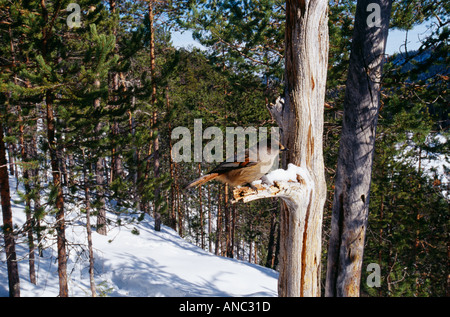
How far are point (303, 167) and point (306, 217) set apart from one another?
40 centimetres

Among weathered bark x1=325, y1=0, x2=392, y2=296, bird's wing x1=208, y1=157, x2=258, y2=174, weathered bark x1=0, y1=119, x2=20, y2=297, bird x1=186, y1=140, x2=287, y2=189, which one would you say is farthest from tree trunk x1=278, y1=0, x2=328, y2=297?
weathered bark x1=0, y1=119, x2=20, y2=297

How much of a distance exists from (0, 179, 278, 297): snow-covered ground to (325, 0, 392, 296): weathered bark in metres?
5.53

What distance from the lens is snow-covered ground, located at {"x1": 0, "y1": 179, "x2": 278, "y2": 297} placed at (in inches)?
349

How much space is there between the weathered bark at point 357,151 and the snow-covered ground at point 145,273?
553 cm

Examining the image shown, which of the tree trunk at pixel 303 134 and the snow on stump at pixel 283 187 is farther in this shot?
the tree trunk at pixel 303 134

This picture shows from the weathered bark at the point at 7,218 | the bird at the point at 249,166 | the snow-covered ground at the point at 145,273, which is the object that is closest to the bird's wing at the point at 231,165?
the bird at the point at 249,166

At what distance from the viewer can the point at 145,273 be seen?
10.0m

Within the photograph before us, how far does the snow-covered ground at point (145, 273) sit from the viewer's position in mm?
8867

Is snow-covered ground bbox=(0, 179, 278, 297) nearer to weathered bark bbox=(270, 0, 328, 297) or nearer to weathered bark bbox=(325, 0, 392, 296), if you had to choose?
weathered bark bbox=(325, 0, 392, 296)

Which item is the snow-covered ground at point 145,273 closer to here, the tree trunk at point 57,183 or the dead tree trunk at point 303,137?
the tree trunk at point 57,183

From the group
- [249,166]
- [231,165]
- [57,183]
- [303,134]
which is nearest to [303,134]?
[303,134]
